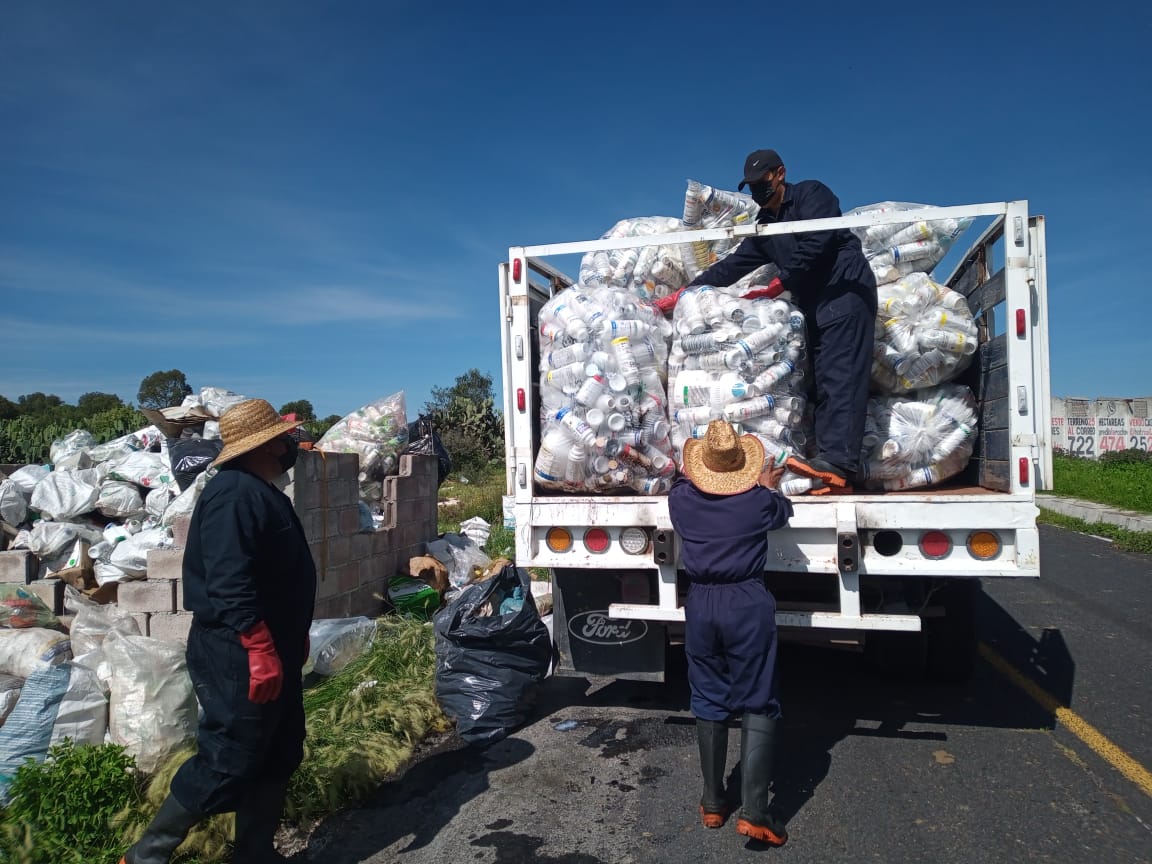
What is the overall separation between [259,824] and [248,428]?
147cm

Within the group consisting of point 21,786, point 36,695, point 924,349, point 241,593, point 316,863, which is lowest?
point 316,863

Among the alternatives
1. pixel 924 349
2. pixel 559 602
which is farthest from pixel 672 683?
pixel 924 349

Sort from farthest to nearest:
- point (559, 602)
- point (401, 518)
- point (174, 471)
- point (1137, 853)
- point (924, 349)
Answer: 1. point (401, 518)
2. point (174, 471)
3. point (559, 602)
4. point (924, 349)
5. point (1137, 853)

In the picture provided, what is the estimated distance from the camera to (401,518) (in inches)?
299

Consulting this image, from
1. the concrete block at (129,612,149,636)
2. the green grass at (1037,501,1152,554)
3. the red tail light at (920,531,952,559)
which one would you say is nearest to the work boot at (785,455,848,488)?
the red tail light at (920,531,952,559)

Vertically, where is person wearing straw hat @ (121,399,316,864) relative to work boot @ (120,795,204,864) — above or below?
above

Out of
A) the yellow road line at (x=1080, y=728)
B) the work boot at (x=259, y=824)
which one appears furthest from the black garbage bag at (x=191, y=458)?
the yellow road line at (x=1080, y=728)

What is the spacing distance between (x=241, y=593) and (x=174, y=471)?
164 inches

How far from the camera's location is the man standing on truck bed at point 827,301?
426 centimetres

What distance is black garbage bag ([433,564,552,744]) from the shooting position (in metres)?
4.56

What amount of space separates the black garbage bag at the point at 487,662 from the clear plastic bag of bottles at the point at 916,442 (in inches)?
81.0

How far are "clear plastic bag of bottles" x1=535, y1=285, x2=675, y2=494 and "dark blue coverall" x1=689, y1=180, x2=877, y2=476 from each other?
0.79 m

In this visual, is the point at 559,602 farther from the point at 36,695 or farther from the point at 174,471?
the point at 174,471

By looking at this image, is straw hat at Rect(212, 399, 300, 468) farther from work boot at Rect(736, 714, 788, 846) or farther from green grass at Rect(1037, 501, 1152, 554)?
green grass at Rect(1037, 501, 1152, 554)
